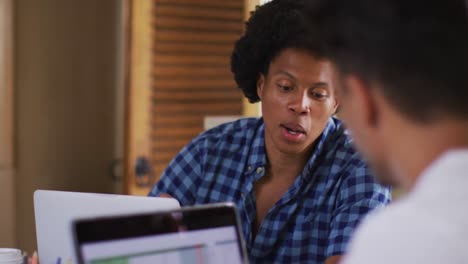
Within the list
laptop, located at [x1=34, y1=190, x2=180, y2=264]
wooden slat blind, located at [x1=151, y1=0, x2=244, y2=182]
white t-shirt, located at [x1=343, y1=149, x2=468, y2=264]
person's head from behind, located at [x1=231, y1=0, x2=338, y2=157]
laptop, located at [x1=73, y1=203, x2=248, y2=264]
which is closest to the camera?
white t-shirt, located at [x1=343, y1=149, x2=468, y2=264]

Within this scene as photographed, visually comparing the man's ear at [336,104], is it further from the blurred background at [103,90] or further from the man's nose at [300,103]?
the blurred background at [103,90]

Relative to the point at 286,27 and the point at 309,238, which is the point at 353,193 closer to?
the point at 309,238

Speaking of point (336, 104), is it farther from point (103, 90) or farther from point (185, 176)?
point (103, 90)

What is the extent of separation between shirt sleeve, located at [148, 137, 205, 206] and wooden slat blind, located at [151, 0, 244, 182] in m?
1.11

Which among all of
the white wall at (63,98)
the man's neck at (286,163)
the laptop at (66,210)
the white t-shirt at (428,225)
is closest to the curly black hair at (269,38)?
the man's neck at (286,163)

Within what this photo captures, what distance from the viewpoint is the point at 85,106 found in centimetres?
306

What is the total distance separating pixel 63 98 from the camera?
2.96 metres

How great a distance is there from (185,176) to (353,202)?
510mm

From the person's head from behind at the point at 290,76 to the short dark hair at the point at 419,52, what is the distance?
0.85 m

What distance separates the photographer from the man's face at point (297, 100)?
161 centimetres

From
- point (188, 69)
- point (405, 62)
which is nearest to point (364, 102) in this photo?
point (405, 62)

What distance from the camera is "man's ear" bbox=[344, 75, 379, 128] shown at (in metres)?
0.75

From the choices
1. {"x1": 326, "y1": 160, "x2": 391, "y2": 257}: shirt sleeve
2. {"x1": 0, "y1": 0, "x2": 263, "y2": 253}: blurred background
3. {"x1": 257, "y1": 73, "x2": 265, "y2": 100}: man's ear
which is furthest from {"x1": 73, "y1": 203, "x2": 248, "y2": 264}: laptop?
{"x1": 0, "y1": 0, "x2": 263, "y2": 253}: blurred background

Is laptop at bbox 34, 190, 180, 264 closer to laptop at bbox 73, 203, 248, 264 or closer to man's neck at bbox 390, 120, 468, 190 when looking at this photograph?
laptop at bbox 73, 203, 248, 264
